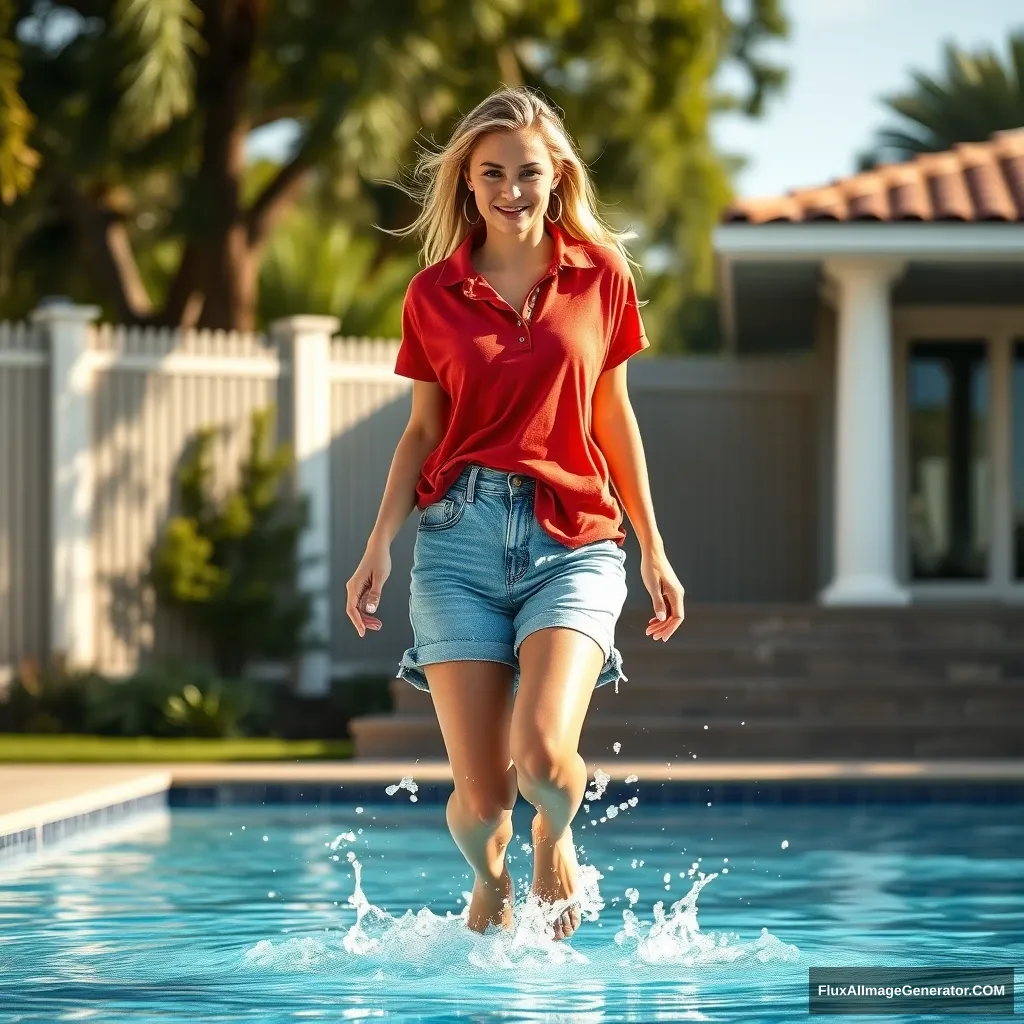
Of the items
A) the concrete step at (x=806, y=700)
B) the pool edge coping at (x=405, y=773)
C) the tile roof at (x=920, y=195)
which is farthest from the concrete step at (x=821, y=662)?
the tile roof at (x=920, y=195)

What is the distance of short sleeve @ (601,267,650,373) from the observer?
13.4 ft

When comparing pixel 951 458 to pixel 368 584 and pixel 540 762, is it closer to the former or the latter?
pixel 368 584

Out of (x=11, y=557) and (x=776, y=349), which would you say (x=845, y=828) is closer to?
(x=11, y=557)

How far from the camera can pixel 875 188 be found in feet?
40.3

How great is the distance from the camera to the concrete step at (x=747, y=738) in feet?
32.3

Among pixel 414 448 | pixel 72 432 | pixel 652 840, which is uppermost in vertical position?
pixel 72 432

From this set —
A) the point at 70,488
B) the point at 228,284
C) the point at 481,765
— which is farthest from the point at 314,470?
the point at 481,765

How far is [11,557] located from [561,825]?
888 centimetres

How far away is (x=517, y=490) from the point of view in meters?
3.94

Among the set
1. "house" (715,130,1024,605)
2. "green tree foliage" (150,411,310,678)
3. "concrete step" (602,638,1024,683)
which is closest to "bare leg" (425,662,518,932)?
"concrete step" (602,638,1024,683)

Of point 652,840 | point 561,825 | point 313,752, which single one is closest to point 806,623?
point 313,752

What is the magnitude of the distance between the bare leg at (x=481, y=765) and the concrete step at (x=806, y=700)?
6113 mm

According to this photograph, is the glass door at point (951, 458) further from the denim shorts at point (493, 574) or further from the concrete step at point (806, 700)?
the denim shorts at point (493, 574)

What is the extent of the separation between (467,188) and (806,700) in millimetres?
6605
